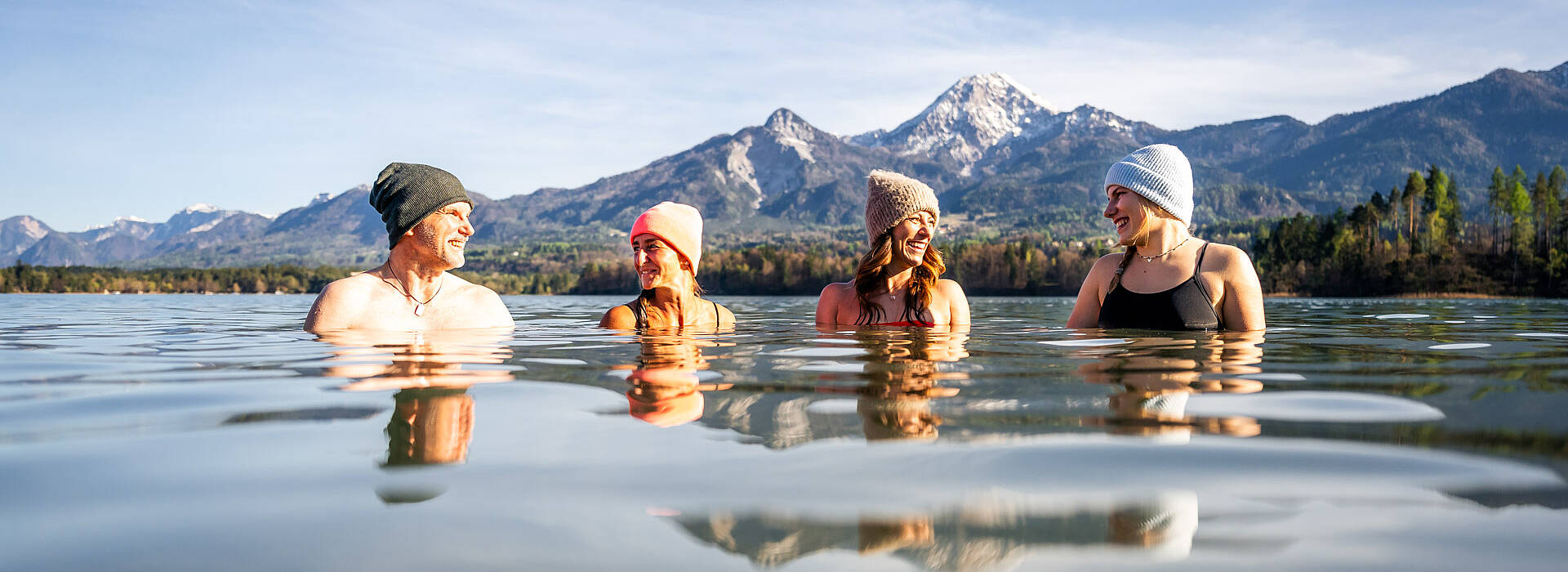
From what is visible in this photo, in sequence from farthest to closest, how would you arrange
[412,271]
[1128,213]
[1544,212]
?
[1544,212] → [412,271] → [1128,213]

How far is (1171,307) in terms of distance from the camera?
7.32 m

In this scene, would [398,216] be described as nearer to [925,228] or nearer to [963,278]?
[925,228]

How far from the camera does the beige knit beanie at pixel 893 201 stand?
795 cm

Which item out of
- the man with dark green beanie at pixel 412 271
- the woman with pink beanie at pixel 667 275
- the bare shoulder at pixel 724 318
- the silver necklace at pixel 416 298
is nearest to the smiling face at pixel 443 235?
the man with dark green beanie at pixel 412 271

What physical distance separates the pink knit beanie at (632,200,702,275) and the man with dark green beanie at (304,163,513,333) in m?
1.58

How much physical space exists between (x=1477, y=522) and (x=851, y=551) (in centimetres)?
131

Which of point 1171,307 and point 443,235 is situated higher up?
point 443,235

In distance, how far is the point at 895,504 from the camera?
199cm

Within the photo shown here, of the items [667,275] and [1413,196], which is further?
[1413,196]

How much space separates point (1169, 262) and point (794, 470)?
239 inches

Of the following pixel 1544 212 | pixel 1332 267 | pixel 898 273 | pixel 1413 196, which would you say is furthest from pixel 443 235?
pixel 1544 212

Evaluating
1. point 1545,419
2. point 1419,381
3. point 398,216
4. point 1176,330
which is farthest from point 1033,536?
point 398,216

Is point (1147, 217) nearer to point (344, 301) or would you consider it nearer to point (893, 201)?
point (893, 201)

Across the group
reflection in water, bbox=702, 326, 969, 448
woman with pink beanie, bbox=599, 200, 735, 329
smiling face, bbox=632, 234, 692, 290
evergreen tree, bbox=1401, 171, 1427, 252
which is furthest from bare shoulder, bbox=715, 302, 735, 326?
evergreen tree, bbox=1401, 171, 1427, 252
